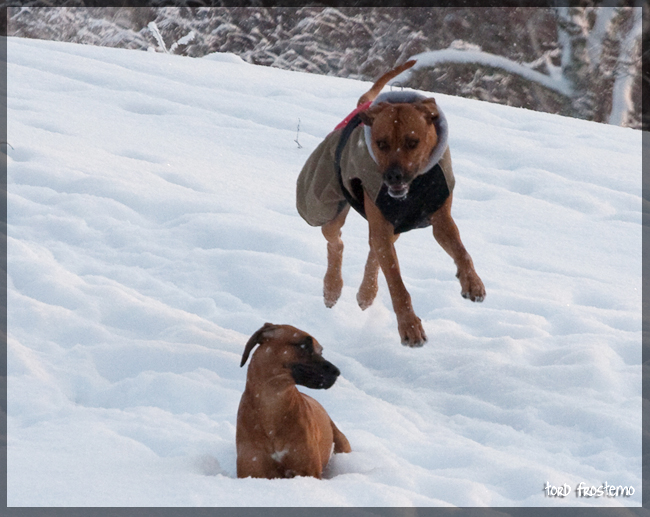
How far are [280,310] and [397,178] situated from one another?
1543 mm

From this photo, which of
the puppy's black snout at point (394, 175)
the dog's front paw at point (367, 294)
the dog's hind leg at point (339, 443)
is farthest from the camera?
the dog's front paw at point (367, 294)

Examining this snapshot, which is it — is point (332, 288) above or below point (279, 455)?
below

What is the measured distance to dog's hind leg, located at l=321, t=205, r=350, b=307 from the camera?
491cm

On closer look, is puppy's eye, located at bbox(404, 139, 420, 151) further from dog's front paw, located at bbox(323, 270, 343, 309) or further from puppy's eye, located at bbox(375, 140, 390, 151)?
dog's front paw, located at bbox(323, 270, 343, 309)

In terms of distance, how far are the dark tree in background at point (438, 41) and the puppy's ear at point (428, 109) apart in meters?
13.6

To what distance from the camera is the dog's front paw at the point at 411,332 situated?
3.95m

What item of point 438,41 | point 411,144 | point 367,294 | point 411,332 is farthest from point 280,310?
point 438,41

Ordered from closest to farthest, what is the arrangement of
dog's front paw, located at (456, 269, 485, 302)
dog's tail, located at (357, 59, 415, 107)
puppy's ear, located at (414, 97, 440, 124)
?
1. puppy's ear, located at (414, 97, 440, 124)
2. dog's front paw, located at (456, 269, 485, 302)
3. dog's tail, located at (357, 59, 415, 107)

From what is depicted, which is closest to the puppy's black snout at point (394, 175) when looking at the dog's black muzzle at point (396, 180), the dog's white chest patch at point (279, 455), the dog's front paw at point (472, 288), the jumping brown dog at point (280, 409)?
the dog's black muzzle at point (396, 180)

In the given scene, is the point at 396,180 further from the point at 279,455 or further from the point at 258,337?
the point at 279,455

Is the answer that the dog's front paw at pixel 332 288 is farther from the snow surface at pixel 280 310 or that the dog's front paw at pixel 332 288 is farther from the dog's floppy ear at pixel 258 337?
the dog's floppy ear at pixel 258 337

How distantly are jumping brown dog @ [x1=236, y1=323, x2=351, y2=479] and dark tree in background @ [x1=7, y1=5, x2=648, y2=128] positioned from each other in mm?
14527

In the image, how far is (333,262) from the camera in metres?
4.96

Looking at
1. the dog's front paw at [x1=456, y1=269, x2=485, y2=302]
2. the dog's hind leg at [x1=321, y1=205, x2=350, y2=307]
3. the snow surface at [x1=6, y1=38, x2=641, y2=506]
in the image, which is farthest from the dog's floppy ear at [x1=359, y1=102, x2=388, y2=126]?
the snow surface at [x1=6, y1=38, x2=641, y2=506]
